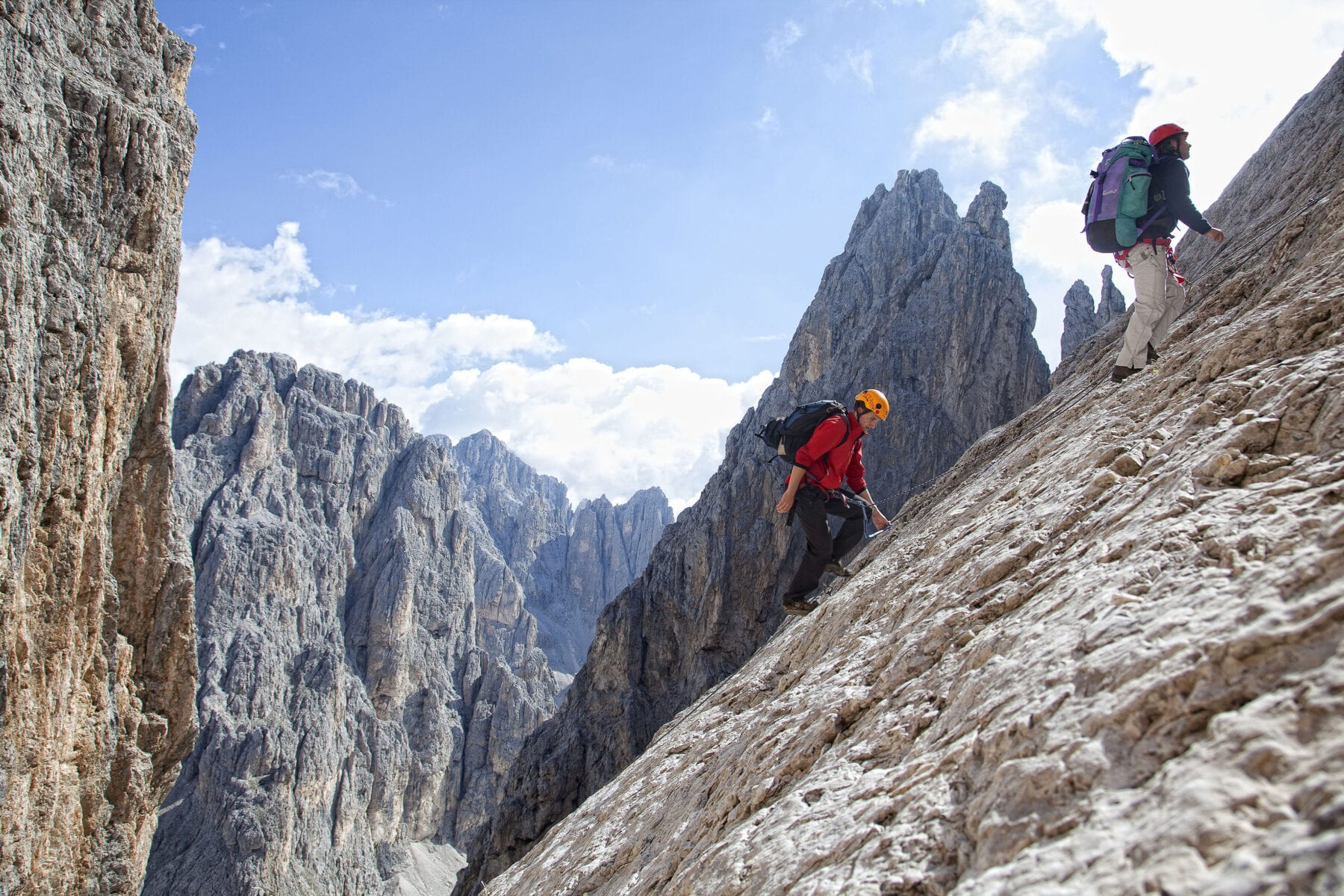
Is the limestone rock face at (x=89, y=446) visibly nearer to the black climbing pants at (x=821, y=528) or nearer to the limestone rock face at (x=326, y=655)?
the black climbing pants at (x=821, y=528)

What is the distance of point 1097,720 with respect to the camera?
2936 mm

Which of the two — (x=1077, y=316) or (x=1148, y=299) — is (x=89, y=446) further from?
(x=1077, y=316)

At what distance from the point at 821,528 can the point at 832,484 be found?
2.27 feet

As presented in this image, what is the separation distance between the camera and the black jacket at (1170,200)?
8547 millimetres

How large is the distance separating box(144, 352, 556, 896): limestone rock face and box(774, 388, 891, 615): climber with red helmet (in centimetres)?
6322

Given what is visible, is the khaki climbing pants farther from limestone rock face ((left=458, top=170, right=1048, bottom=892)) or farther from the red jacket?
limestone rock face ((left=458, top=170, right=1048, bottom=892))

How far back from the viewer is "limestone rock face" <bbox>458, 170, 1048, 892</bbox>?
133 ft

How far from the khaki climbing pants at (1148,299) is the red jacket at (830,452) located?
3443mm

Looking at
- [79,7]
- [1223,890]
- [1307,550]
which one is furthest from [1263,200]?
[79,7]

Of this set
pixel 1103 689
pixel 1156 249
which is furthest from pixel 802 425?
pixel 1103 689

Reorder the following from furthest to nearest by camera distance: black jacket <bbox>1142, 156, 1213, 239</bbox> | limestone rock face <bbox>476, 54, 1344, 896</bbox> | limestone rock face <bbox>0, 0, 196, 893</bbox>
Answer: limestone rock face <bbox>0, 0, 196, 893</bbox> → black jacket <bbox>1142, 156, 1213, 239</bbox> → limestone rock face <bbox>476, 54, 1344, 896</bbox>

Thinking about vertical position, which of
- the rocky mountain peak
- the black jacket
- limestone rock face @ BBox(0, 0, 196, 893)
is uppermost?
the rocky mountain peak

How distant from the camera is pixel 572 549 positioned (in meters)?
165

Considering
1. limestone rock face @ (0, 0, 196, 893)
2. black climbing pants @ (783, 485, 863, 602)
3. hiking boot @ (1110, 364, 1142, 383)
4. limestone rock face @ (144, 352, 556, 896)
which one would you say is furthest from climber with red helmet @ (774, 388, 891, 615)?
limestone rock face @ (144, 352, 556, 896)
